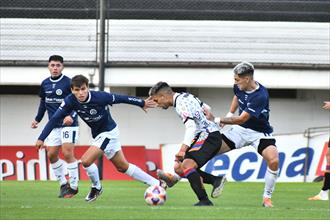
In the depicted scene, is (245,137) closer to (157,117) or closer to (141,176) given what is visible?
(141,176)

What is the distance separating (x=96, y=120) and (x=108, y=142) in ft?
1.16

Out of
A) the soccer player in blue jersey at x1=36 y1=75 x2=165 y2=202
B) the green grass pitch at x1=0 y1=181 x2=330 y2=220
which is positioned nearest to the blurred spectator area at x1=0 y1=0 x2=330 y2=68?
the green grass pitch at x1=0 y1=181 x2=330 y2=220

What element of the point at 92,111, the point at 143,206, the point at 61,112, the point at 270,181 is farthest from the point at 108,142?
the point at 270,181

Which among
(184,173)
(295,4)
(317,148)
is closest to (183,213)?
(184,173)

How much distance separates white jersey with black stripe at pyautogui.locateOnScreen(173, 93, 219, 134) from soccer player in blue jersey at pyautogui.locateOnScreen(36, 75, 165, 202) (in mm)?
866

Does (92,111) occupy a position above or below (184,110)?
below

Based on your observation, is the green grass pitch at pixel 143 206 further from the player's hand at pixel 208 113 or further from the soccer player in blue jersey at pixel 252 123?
the player's hand at pixel 208 113

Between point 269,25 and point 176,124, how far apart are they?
147 inches

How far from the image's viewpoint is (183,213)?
11.9 meters

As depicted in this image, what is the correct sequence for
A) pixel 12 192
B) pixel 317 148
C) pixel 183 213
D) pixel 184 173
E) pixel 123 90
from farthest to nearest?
pixel 123 90
pixel 317 148
pixel 12 192
pixel 184 173
pixel 183 213

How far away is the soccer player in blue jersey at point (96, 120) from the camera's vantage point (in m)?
13.9

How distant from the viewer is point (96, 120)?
14.2 metres

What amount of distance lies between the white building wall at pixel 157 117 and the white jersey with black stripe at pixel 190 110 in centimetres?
1414

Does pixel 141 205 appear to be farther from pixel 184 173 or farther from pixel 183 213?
pixel 183 213
